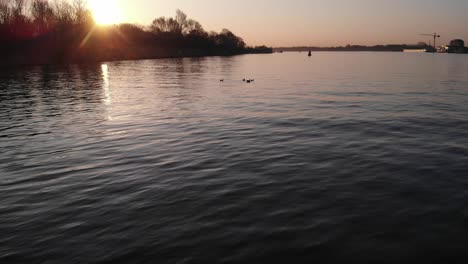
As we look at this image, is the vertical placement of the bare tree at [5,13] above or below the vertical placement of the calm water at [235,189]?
above

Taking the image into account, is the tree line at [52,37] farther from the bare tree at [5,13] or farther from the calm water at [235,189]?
the calm water at [235,189]

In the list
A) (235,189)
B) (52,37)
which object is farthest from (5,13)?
(235,189)

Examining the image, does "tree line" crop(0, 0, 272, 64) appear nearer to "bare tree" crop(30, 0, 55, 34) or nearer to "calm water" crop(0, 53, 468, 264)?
"bare tree" crop(30, 0, 55, 34)

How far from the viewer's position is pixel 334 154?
1488 cm

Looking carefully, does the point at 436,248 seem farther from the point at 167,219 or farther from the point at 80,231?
the point at 80,231

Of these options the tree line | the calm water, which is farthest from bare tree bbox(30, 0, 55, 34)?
→ the calm water

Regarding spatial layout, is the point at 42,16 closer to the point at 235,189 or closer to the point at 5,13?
the point at 5,13

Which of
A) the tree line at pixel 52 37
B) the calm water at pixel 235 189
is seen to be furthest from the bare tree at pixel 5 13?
the calm water at pixel 235 189

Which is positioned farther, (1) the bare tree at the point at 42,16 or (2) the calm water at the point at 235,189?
(1) the bare tree at the point at 42,16

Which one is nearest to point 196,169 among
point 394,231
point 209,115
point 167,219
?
point 167,219

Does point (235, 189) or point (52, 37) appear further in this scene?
point (52, 37)

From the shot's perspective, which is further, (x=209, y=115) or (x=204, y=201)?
(x=209, y=115)

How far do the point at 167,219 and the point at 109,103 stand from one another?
25.9 meters

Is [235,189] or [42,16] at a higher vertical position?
[42,16]
